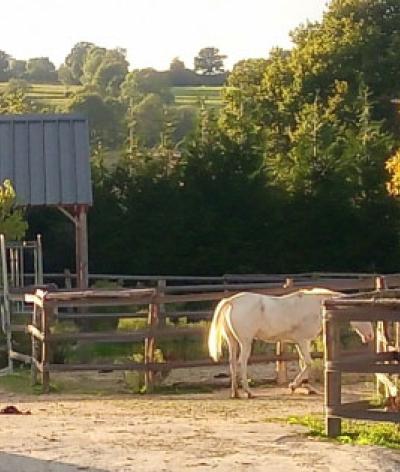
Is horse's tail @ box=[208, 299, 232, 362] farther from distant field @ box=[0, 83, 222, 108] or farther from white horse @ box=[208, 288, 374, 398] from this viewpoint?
distant field @ box=[0, 83, 222, 108]

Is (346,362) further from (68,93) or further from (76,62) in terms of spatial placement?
(76,62)

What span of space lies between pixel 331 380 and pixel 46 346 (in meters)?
6.47

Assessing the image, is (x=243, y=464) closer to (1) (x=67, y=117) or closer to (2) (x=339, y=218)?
(1) (x=67, y=117)

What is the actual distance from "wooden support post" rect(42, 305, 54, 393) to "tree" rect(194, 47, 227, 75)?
105695 millimetres

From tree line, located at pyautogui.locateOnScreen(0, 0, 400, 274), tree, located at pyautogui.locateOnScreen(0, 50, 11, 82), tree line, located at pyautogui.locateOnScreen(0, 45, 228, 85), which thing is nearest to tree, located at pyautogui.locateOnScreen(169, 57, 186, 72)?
tree line, located at pyautogui.locateOnScreen(0, 45, 228, 85)

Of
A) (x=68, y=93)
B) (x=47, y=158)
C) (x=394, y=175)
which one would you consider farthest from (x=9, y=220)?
(x=68, y=93)

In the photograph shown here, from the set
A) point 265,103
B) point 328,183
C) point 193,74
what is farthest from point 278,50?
point 193,74

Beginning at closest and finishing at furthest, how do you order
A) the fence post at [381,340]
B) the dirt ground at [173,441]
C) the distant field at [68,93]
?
the dirt ground at [173,441] < the fence post at [381,340] < the distant field at [68,93]

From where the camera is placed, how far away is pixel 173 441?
10.3 m

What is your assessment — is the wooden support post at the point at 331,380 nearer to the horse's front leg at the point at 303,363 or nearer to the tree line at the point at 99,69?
the horse's front leg at the point at 303,363

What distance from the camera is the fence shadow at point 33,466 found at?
360 inches

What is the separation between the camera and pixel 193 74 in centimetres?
12144

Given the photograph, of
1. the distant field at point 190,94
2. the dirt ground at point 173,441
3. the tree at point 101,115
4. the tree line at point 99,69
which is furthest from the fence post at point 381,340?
the tree line at point 99,69

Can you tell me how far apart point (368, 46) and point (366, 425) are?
116 ft
